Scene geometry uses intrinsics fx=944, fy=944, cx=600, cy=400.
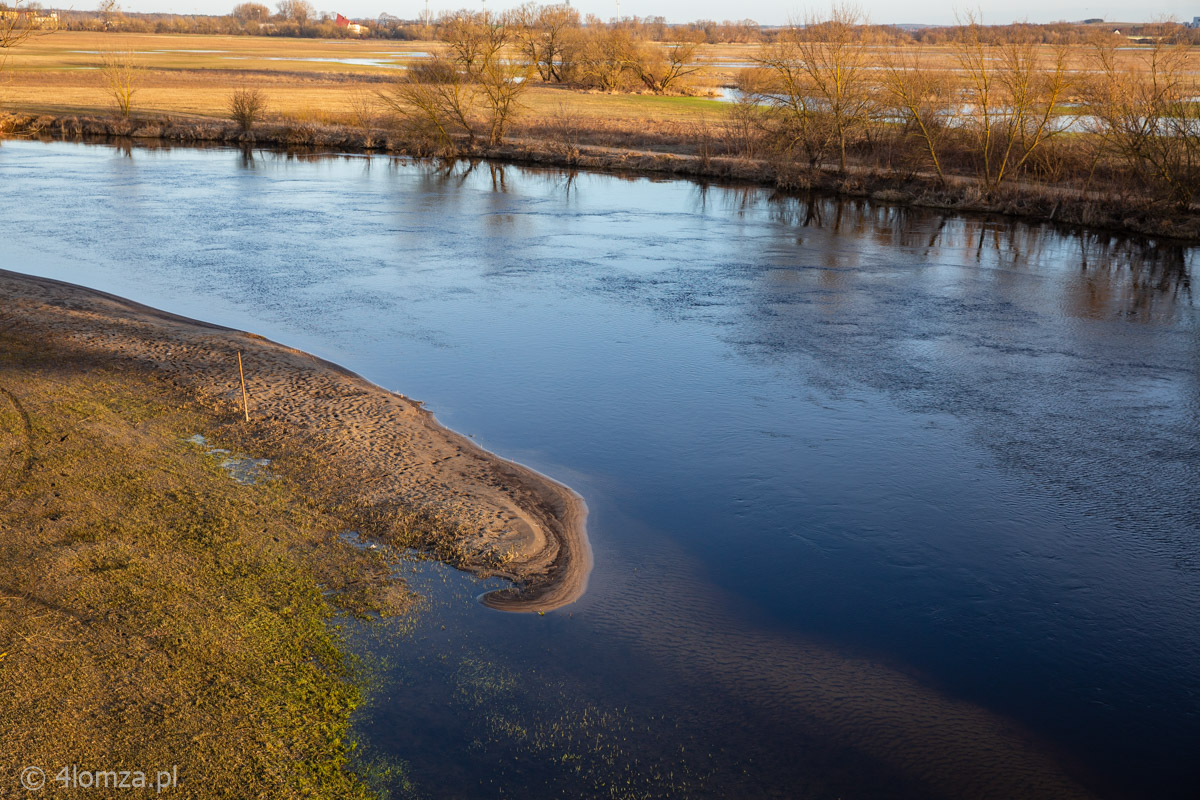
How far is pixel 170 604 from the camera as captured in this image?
6.75 m

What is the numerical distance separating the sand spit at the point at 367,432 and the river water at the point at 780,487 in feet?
1.16

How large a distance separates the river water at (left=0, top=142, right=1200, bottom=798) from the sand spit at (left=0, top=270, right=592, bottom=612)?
355 millimetres

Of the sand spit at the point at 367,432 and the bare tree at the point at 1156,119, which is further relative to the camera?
the bare tree at the point at 1156,119

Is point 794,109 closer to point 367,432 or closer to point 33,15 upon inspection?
point 33,15

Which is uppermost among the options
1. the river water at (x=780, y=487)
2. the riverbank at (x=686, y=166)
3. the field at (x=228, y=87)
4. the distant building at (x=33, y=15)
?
the field at (x=228, y=87)

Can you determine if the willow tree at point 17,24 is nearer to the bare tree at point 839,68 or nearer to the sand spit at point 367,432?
the sand spit at point 367,432

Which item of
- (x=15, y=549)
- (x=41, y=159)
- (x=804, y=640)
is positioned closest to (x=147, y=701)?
(x=15, y=549)

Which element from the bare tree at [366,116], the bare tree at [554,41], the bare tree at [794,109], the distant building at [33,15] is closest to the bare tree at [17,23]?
the distant building at [33,15]

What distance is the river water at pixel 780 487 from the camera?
6359mm

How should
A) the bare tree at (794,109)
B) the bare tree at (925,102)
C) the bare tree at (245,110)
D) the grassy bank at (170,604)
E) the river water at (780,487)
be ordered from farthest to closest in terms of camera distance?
1. the bare tree at (245,110)
2. the bare tree at (794,109)
3. the bare tree at (925,102)
4. the river water at (780,487)
5. the grassy bank at (170,604)

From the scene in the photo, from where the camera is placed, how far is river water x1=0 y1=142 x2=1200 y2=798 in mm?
6359

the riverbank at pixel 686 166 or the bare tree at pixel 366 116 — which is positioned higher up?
the bare tree at pixel 366 116

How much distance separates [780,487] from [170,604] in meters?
5.98

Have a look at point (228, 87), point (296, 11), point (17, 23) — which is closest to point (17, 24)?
point (17, 23)
